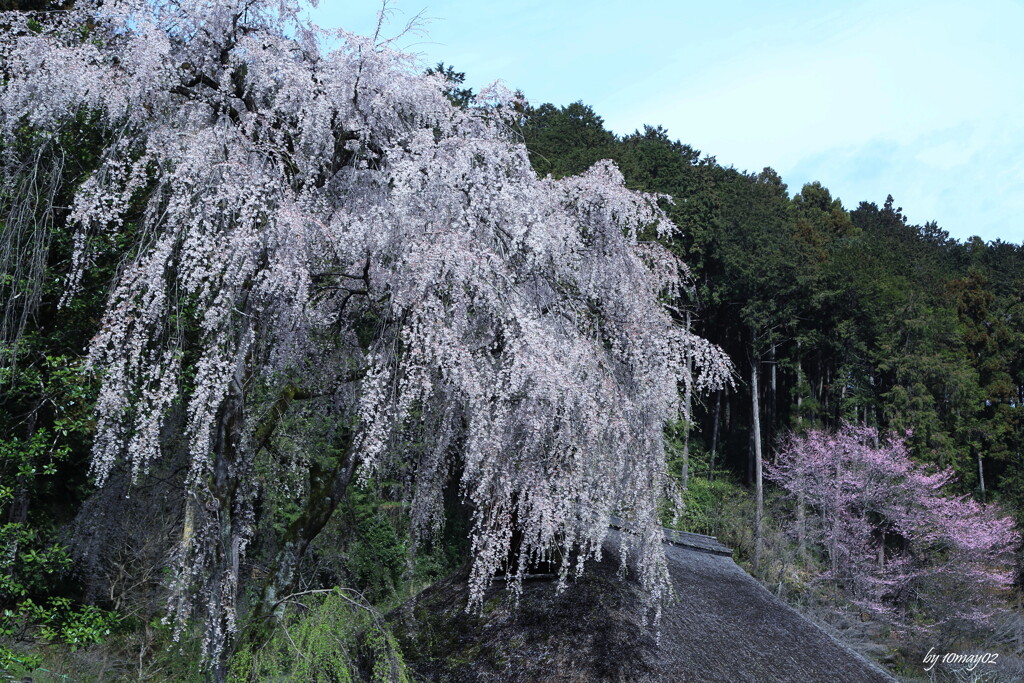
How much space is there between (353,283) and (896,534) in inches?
766

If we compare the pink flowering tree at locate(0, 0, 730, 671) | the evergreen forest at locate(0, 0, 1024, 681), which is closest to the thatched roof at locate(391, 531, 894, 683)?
the evergreen forest at locate(0, 0, 1024, 681)

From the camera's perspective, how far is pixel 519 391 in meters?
5.63

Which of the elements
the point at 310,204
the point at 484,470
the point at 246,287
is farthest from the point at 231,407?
the point at 484,470

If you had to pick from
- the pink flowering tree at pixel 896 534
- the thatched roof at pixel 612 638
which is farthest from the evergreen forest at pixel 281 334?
the pink flowering tree at pixel 896 534

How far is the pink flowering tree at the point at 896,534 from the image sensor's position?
17.2 meters

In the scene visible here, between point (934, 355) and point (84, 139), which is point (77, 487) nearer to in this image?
point (84, 139)

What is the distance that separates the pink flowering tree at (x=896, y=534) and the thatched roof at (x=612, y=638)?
1117 cm

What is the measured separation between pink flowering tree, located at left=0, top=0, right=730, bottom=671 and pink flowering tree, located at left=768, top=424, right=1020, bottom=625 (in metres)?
13.4

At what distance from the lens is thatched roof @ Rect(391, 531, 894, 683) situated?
20.1 ft

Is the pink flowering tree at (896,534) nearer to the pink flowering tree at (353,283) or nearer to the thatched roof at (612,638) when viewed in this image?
the thatched roof at (612,638)

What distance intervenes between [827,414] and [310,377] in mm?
21893

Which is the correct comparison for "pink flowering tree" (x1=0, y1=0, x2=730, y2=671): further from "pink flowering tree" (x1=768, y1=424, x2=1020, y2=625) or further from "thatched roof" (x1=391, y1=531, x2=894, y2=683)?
"pink flowering tree" (x1=768, y1=424, x2=1020, y2=625)

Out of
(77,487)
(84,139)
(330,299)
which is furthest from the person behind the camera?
(77,487)

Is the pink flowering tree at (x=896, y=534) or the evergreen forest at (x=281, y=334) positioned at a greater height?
the evergreen forest at (x=281, y=334)
